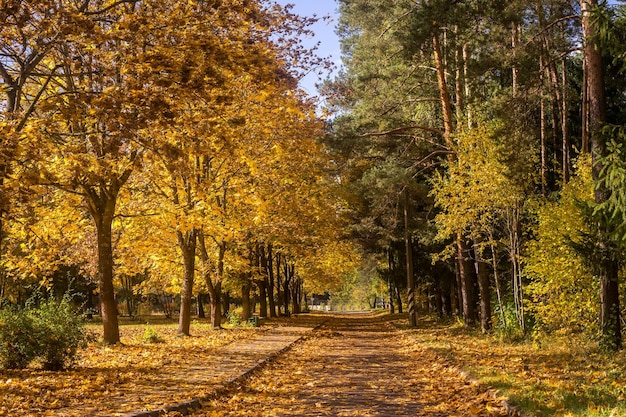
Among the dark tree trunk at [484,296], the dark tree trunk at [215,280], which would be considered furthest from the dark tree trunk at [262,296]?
the dark tree trunk at [484,296]

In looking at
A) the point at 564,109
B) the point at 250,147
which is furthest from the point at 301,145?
the point at 564,109

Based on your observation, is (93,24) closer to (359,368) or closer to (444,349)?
(359,368)

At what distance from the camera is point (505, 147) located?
59.3 ft

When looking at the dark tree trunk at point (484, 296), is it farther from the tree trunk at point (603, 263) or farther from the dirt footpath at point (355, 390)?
the tree trunk at point (603, 263)

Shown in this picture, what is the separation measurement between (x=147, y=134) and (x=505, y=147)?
11455mm

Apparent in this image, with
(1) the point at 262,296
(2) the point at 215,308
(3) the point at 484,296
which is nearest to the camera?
(3) the point at 484,296

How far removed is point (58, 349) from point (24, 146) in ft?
13.8

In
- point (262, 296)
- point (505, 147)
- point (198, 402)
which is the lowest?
point (198, 402)

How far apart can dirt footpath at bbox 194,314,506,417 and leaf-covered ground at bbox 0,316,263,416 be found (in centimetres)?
88

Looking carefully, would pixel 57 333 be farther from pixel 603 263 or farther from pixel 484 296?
pixel 484 296

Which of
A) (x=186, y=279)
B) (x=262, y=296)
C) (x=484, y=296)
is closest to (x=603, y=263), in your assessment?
(x=484, y=296)

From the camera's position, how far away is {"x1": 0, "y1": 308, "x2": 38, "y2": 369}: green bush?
A: 1058cm

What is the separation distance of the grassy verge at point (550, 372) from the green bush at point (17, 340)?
25.6 ft

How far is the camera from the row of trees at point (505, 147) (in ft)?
42.9
